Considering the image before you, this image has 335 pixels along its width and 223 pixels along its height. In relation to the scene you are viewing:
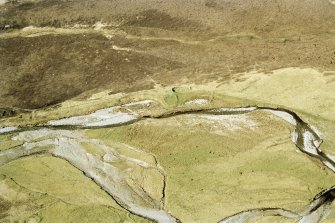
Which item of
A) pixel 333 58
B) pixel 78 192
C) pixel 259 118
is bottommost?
pixel 78 192

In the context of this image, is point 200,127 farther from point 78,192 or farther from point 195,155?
point 78,192

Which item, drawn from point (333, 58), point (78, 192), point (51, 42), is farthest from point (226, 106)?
point (51, 42)

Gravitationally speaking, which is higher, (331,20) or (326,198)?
(331,20)

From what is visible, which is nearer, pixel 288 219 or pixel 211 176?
pixel 288 219

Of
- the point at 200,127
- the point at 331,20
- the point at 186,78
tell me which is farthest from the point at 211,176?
the point at 331,20

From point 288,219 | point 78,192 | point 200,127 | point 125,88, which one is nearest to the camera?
point 288,219

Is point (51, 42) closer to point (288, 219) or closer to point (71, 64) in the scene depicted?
point (71, 64)

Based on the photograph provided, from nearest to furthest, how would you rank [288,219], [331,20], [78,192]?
[288,219] → [78,192] → [331,20]
